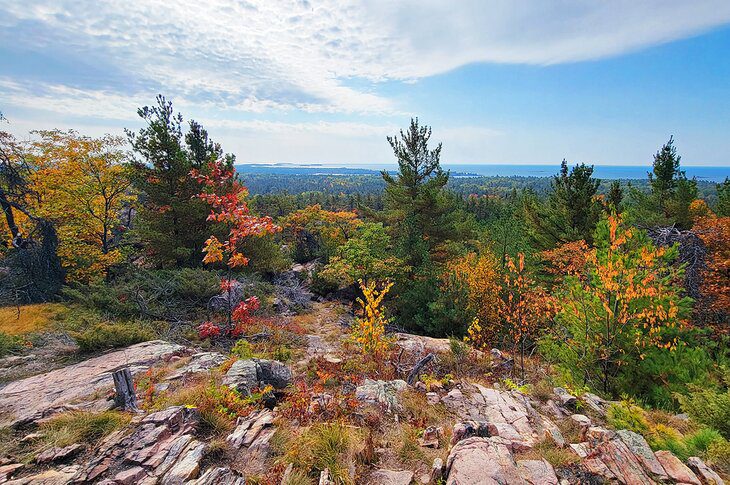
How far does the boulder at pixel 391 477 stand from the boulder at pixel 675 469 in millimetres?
3110

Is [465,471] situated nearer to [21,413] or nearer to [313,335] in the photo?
[21,413]

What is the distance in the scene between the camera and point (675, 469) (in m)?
3.96

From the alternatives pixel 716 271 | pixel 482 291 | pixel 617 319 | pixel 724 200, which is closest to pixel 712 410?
pixel 617 319


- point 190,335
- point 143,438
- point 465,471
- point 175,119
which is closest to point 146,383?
point 143,438

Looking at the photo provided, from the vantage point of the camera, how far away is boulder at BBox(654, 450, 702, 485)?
3.79 meters

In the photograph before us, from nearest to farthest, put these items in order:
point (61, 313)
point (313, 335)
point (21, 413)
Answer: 1. point (21, 413)
2. point (61, 313)
3. point (313, 335)

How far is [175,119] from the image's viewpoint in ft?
51.2

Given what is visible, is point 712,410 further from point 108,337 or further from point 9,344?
point 9,344

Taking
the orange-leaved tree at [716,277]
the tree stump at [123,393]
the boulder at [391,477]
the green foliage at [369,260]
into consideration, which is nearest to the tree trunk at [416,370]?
the boulder at [391,477]

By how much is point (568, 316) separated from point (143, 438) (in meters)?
9.07

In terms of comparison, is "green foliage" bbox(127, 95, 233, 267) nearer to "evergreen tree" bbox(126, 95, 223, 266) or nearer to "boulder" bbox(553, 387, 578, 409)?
"evergreen tree" bbox(126, 95, 223, 266)

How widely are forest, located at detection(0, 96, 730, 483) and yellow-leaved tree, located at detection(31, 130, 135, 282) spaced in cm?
7

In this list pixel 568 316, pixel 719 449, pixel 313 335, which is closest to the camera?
pixel 719 449

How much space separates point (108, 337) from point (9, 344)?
81.4 inches
